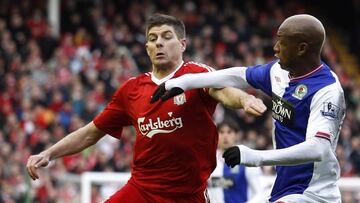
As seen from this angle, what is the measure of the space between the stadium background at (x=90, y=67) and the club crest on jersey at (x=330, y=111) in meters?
5.86

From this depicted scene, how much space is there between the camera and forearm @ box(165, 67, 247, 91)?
6316 mm

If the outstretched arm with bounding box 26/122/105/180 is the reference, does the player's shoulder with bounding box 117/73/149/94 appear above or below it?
above

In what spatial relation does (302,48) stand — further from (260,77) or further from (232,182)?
(232,182)

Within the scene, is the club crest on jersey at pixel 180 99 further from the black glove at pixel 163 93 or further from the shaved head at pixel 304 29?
the shaved head at pixel 304 29

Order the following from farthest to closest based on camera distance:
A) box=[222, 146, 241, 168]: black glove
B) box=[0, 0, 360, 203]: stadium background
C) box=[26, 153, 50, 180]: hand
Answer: box=[0, 0, 360, 203]: stadium background
box=[26, 153, 50, 180]: hand
box=[222, 146, 241, 168]: black glove

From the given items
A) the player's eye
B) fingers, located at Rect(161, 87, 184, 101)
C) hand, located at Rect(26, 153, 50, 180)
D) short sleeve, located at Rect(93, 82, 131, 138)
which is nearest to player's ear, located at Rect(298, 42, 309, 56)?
fingers, located at Rect(161, 87, 184, 101)

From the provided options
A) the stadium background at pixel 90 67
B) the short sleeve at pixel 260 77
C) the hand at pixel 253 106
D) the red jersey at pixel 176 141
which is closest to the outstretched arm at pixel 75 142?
the red jersey at pixel 176 141

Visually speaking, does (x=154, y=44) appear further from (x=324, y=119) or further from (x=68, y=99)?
(x=68, y=99)

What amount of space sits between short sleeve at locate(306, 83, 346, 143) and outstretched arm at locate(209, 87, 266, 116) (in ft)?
1.12

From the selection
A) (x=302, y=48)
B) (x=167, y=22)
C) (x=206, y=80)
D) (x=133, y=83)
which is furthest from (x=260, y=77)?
(x=133, y=83)

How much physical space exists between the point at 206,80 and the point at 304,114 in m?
0.77

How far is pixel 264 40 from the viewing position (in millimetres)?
24000

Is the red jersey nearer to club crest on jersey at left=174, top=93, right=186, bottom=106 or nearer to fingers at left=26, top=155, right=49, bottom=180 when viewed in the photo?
club crest on jersey at left=174, top=93, right=186, bottom=106

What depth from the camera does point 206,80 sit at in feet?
20.7
